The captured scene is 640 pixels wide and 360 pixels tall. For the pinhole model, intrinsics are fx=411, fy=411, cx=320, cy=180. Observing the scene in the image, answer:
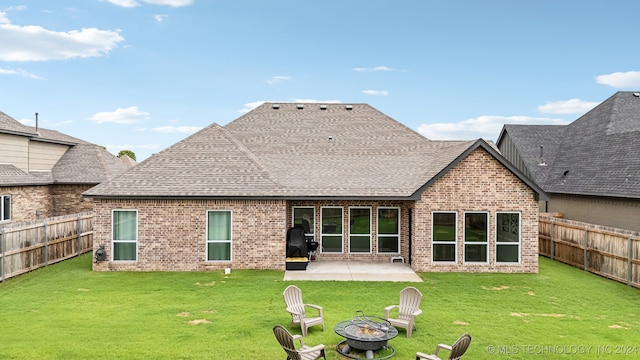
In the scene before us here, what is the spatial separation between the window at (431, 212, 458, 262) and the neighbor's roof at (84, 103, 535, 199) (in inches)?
57.4

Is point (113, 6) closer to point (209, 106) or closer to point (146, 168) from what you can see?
point (146, 168)

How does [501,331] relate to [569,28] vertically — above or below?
below

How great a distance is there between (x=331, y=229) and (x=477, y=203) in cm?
581

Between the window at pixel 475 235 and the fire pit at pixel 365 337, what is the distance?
314 inches

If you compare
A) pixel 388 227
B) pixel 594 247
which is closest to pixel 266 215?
pixel 388 227

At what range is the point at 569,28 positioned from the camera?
76.5ft

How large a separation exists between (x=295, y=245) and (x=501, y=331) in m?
7.98

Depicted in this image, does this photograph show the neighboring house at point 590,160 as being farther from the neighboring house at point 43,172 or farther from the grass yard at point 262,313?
the neighboring house at point 43,172

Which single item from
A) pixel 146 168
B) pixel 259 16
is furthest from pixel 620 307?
pixel 259 16

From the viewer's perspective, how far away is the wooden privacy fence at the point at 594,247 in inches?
528

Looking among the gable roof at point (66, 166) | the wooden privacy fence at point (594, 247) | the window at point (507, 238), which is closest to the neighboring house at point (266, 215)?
the window at point (507, 238)

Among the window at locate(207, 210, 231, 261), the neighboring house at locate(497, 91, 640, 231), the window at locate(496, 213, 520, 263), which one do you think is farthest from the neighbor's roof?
the neighboring house at locate(497, 91, 640, 231)

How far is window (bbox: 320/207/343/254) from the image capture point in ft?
56.2

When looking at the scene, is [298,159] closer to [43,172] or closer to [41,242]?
[41,242]
